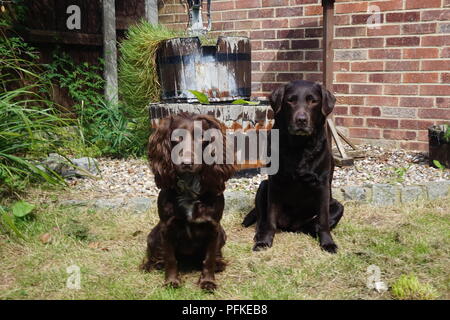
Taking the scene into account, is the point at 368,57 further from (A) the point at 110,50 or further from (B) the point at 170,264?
(B) the point at 170,264

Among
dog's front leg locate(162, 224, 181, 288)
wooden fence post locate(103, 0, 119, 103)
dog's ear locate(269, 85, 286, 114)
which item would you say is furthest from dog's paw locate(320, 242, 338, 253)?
wooden fence post locate(103, 0, 119, 103)

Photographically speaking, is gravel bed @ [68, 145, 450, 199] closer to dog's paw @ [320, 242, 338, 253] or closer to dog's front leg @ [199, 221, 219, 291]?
dog's paw @ [320, 242, 338, 253]

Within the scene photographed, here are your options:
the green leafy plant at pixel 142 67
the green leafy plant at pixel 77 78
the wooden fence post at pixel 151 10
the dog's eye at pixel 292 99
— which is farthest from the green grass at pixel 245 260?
the wooden fence post at pixel 151 10

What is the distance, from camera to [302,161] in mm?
2896

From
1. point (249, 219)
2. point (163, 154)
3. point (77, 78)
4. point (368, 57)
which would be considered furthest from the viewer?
point (77, 78)

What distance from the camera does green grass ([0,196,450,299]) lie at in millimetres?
2326

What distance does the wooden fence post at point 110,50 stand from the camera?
19.1 feet

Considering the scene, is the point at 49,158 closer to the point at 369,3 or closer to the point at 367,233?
the point at 367,233

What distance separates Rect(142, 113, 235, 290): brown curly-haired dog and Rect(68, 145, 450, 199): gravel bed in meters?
1.57

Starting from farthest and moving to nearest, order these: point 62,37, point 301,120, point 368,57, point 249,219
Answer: point 62,37, point 368,57, point 249,219, point 301,120

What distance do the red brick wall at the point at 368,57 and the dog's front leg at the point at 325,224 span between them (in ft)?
8.61

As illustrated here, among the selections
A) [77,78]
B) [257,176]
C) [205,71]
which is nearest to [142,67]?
[205,71]

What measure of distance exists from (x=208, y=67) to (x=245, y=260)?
225cm

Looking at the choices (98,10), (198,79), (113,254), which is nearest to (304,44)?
(198,79)
